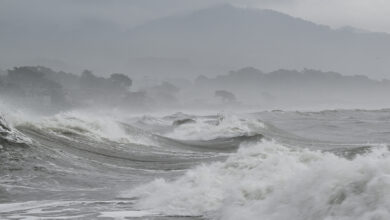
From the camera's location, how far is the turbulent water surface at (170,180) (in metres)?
6.34

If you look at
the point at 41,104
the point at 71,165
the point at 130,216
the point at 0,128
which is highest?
the point at 41,104

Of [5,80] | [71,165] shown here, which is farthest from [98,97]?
[71,165]

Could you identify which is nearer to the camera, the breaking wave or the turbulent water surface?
the breaking wave

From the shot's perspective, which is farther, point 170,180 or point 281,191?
point 170,180

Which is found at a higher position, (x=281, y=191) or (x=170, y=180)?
(x=170, y=180)

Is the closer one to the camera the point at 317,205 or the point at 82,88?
the point at 317,205

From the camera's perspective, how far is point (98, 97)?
123m

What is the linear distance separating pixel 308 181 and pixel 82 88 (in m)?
125

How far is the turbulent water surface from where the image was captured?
6336 millimetres

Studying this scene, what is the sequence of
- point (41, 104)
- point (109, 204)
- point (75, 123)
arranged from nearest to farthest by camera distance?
point (109, 204) → point (75, 123) → point (41, 104)

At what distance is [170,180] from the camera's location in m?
11.6

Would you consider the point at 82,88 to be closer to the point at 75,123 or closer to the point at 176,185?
the point at 75,123

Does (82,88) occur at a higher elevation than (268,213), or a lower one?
higher

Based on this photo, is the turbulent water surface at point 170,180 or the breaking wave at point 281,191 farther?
the turbulent water surface at point 170,180
